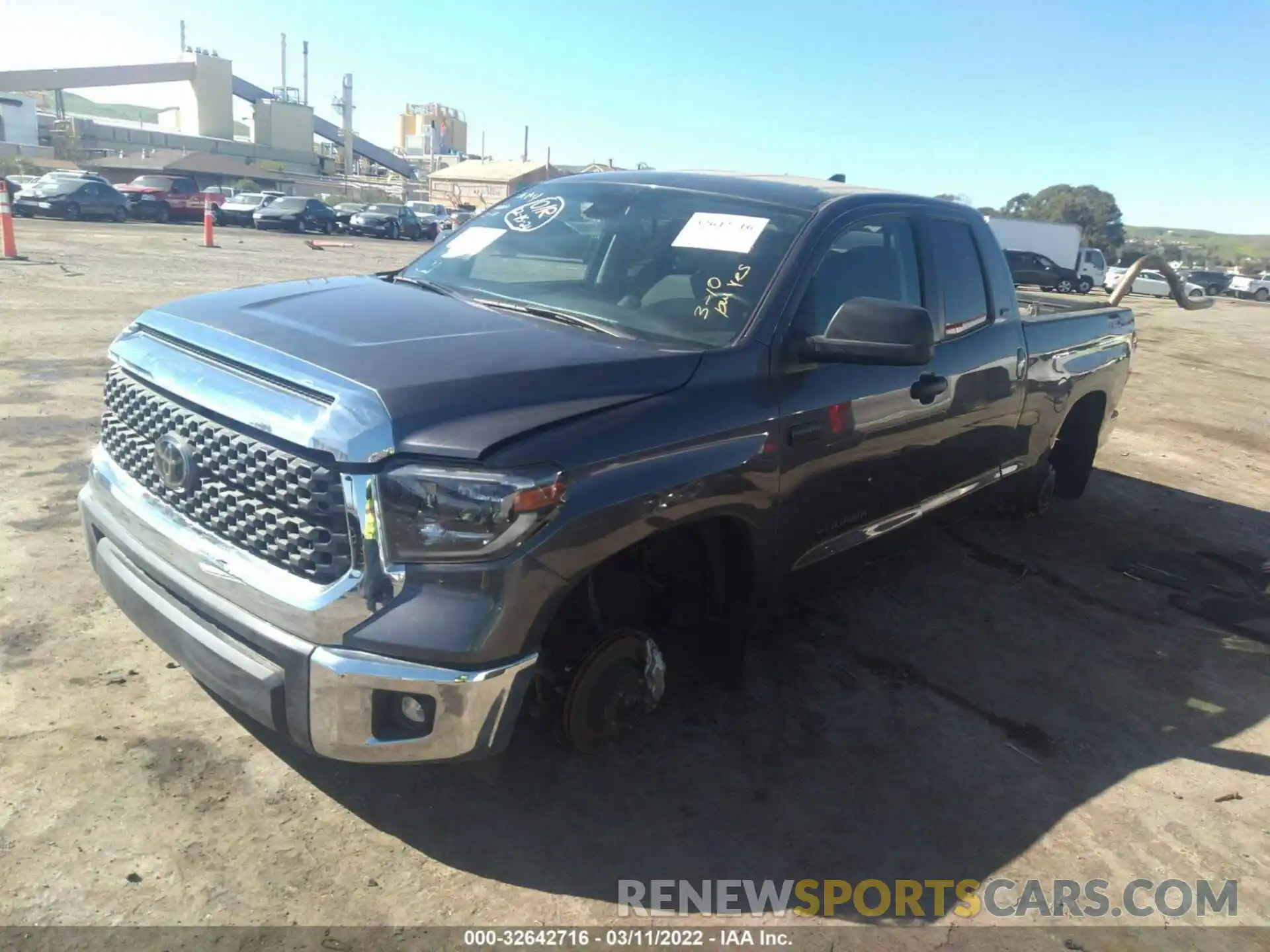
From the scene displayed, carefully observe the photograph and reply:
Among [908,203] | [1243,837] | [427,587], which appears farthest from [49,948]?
[908,203]

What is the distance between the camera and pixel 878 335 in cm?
294

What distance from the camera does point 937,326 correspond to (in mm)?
3980

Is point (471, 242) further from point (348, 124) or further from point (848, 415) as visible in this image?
point (348, 124)

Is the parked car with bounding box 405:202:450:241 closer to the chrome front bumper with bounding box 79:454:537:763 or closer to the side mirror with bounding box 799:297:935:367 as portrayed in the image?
the side mirror with bounding box 799:297:935:367

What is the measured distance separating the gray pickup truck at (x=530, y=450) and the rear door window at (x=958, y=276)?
3 centimetres

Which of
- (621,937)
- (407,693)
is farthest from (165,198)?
(621,937)

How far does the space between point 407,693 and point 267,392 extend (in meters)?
0.85

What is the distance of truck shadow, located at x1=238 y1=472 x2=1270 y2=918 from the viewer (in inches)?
107

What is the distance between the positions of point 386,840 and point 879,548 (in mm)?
2236

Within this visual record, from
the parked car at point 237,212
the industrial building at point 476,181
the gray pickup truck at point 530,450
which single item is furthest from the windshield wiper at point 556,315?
the industrial building at point 476,181

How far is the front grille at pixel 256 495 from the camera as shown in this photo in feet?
7.50

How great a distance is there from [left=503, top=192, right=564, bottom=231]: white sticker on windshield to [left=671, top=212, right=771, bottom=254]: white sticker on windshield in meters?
0.69

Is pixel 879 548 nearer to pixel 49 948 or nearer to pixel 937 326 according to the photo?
pixel 937 326

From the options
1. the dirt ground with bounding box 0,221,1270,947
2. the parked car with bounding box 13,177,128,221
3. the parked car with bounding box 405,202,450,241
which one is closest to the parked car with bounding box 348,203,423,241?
the parked car with bounding box 405,202,450,241
